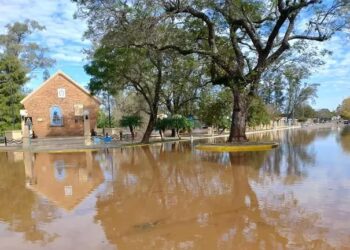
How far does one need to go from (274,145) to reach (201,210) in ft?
55.3

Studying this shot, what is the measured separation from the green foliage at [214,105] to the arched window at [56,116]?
15.3 metres

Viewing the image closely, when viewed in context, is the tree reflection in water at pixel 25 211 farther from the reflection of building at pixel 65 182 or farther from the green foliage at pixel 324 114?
the green foliage at pixel 324 114

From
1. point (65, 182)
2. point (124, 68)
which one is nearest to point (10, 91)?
point (124, 68)

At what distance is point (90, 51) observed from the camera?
36.6 m

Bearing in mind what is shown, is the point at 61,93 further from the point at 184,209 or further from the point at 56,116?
the point at 184,209

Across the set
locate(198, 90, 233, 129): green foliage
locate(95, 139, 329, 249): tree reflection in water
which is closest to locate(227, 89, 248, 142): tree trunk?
locate(95, 139, 329, 249): tree reflection in water

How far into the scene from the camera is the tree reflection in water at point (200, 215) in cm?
660

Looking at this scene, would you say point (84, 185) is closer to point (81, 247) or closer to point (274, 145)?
point (81, 247)

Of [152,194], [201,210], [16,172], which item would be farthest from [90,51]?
[201,210]

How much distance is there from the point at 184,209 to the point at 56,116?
39815 mm

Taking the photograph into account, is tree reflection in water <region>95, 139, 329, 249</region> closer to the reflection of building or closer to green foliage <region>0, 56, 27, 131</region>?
the reflection of building

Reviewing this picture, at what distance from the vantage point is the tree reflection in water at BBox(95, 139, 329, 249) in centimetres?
660

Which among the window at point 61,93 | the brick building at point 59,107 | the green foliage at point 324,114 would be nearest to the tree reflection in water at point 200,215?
the brick building at point 59,107

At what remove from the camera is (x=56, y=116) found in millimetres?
46469
